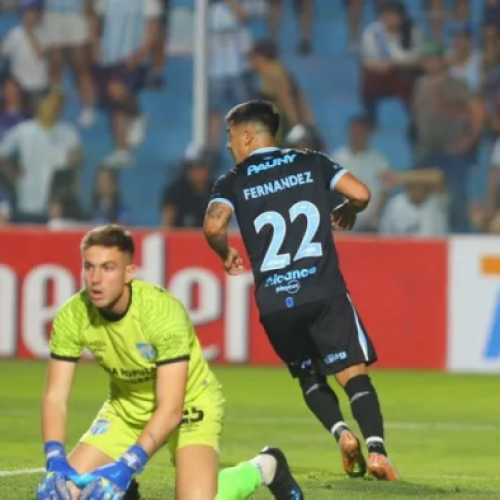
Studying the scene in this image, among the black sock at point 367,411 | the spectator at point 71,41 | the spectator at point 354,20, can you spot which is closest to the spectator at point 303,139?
the spectator at point 354,20

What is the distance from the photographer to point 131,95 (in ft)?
58.9

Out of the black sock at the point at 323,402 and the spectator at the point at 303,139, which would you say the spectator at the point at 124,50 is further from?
the black sock at the point at 323,402

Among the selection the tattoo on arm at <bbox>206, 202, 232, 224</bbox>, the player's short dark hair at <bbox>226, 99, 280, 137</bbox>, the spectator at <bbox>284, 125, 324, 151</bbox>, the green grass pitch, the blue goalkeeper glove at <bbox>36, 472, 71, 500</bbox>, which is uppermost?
the spectator at <bbox>284, 125, 324, 151</bbox>

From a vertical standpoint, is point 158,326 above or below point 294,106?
below

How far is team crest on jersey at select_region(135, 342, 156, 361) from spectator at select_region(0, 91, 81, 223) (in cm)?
1057

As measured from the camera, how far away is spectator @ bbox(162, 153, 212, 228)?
50.3 feet

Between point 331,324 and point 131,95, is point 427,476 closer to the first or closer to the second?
point 331,324

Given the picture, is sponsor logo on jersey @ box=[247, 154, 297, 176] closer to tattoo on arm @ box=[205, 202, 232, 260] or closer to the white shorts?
tattoo on arm @ box=[205, 202, 232, 260]

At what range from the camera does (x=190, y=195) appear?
15469 mm

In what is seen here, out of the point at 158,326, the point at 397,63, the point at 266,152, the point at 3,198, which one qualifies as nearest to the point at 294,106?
the point at 397,63

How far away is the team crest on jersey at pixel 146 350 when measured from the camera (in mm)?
6141

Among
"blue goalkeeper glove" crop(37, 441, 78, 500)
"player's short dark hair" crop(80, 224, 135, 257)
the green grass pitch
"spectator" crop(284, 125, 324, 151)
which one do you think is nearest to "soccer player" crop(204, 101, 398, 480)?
the green grass pitch

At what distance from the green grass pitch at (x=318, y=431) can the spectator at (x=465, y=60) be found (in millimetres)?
4203

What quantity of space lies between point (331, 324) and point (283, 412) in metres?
3.77
